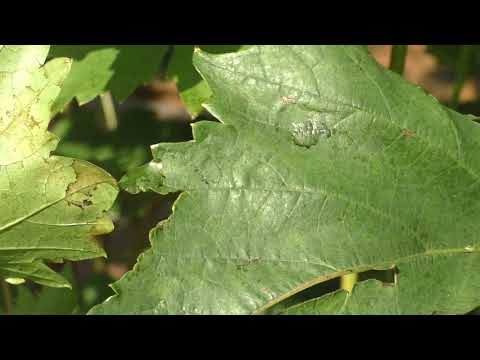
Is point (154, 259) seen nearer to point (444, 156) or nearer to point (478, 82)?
point (444, 156)

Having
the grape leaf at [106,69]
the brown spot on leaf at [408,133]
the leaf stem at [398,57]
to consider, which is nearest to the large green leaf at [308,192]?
the brown spot on leaf at [408,133]

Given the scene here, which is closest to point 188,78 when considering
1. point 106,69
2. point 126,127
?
point 106,69

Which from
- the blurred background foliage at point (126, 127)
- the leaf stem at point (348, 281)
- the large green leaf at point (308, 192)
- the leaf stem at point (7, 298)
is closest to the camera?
the large green leaf at point (308, 192)

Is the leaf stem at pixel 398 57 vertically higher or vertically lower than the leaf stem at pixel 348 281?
higher

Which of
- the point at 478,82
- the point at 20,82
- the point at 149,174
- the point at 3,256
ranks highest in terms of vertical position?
the point at 20,82

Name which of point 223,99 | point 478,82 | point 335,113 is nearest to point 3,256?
point 223,99

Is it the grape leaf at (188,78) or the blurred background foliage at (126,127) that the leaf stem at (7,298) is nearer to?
the blurred background foliage at (126,127)

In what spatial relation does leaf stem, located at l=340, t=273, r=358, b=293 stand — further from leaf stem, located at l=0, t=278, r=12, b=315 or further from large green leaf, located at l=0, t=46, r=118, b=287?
leaf stem, located at l=0, t=278, r=12, b=315

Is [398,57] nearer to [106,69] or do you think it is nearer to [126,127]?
[106,69]
